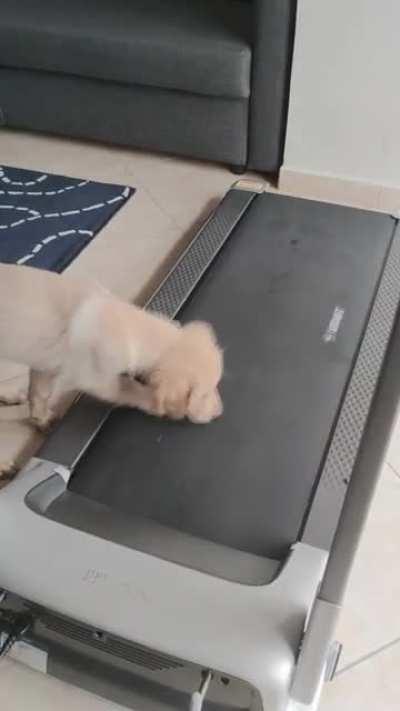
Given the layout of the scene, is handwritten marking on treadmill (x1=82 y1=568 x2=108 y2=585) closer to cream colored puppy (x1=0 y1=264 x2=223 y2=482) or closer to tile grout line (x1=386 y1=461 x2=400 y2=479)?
cream colored puppy (x1=0 y1=264 x2=223 y2=482)

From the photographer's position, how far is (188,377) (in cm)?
128

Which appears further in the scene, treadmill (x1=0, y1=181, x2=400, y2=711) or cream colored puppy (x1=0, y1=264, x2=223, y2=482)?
cream colored puppy (x1=0, y1=264, x2=223, y2=482)

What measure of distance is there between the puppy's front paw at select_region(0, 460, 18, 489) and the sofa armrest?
1.48 meters

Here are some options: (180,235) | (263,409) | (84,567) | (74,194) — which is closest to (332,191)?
(180,235)

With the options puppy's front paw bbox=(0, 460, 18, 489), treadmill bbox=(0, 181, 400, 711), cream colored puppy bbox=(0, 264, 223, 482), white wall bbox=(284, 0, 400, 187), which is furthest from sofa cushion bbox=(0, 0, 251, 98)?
puppy's front paw bbox=(0, 460, 18, 489)

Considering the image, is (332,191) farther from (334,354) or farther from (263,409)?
(263,409)

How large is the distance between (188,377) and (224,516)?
0.83ft

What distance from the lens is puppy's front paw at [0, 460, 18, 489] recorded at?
148 cm

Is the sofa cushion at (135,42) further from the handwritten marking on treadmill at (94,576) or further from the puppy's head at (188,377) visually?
the handwritten marking on treadmill at (94,576)

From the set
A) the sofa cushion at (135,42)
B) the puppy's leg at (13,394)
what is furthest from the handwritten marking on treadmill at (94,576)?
the sofa cushion at (135,42)

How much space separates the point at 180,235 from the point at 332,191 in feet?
1.98

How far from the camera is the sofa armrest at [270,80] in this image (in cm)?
217

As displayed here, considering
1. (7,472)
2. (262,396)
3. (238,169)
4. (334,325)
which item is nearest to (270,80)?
(238,169)

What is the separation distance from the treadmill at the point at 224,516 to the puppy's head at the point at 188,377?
0.09 metres
